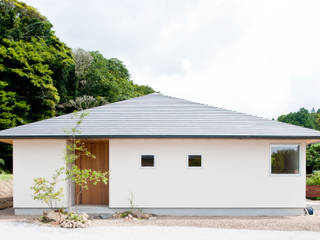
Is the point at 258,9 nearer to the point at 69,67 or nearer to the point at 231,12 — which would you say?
the point at 231,12

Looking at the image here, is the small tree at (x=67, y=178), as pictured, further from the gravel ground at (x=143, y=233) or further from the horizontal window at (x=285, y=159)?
the horizontal window at (x=285, y=159)

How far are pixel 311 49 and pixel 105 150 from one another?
13489 mm

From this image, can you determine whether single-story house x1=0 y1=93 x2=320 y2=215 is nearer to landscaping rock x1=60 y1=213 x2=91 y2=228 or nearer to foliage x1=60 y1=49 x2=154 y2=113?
landscaping rock x1=60 y1=213 x2=91 y2=228

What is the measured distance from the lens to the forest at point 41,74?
2223 cm

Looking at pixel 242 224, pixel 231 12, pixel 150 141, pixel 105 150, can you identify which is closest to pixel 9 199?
pixel 105 150

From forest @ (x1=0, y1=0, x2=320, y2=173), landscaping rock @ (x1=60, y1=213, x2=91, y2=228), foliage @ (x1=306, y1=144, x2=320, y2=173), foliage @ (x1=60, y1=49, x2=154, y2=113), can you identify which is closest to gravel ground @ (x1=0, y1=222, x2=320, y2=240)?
landscaping rock @ (x1=60, y1=213, x2=91, y2=228)

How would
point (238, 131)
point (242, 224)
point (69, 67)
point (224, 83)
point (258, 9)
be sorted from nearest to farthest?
point (242, 224) < point (238, 131) < point (258, 9) < point (224, 83) < point (69, 67)

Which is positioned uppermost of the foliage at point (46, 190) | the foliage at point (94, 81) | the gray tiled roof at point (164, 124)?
the foliage at point (94, 81)

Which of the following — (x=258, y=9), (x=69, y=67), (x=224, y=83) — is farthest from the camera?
(x=69, y=67)

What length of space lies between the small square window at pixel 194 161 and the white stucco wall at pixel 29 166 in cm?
451

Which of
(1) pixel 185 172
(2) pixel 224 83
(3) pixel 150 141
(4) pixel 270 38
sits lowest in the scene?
(1) pixel 185 172

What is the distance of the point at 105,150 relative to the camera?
421 inches

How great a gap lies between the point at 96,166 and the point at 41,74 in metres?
17.0

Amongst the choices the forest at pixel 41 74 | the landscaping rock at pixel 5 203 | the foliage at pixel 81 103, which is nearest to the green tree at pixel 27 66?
the forest at pixel 41 74
